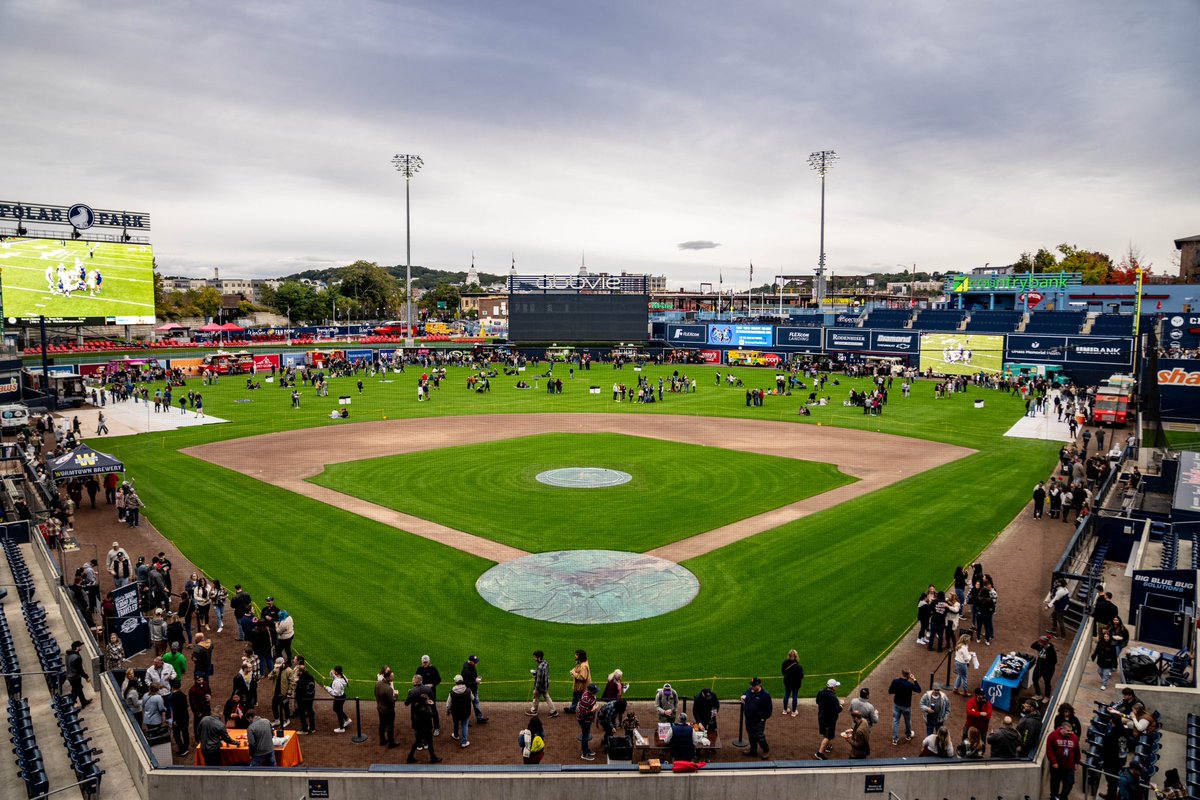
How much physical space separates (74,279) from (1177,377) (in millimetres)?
67382

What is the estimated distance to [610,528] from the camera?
2294 cm

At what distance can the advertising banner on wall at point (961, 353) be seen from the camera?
6700 cm

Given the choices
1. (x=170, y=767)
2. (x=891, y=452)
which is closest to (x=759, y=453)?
(x=891, y=452)

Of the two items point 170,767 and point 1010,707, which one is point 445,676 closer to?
point 170,767

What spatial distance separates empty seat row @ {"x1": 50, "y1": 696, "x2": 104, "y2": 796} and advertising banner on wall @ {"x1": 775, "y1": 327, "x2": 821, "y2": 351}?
248ft


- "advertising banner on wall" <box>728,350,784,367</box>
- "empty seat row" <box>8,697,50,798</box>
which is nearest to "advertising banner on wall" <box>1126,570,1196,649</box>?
"empty seat row" <box>8,697,50,798</box>

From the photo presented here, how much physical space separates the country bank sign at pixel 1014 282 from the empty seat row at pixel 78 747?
3548 inches

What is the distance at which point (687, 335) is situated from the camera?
297 feet

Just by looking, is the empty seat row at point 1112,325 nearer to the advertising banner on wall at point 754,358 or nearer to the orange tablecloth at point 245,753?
the advertising banner on wall at point 754,358

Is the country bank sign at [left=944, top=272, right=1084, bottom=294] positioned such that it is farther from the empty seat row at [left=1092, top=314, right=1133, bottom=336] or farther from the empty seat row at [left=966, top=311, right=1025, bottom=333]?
the empty seat row at [left=1092, top=314, right=1133, bottom=336]

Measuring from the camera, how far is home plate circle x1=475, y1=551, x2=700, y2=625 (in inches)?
663

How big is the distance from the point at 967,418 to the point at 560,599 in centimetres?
3700

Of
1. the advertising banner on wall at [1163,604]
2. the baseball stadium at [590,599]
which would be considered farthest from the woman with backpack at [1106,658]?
the advertising banner on wall at [1163,604]

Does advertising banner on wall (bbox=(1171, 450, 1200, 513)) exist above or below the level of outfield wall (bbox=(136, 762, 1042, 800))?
above
